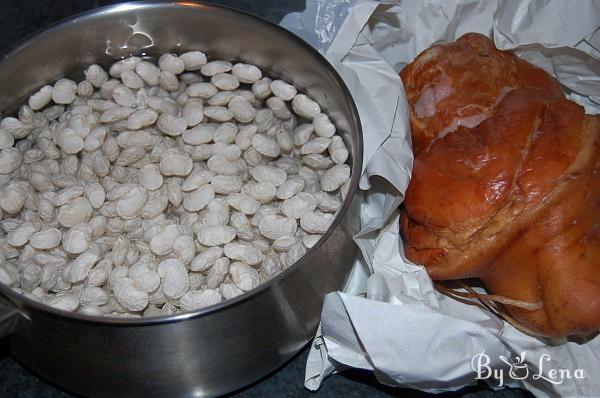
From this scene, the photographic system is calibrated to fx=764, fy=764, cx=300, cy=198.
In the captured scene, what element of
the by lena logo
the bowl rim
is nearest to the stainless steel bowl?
the bowl rim

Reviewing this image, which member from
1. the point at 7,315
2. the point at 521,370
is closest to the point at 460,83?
the point at 521,370

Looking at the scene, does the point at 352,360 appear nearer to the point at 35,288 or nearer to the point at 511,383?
the point at 511,383

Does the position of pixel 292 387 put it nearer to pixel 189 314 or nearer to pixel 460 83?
pixel 189 314

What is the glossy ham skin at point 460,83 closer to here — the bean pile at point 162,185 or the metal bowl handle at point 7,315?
the bean pile at point 162,185

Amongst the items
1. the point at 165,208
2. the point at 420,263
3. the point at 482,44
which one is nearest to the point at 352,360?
the point at 420,263

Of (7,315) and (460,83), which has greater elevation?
(460,83)

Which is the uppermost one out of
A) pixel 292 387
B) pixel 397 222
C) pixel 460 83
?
pixel 460 83
